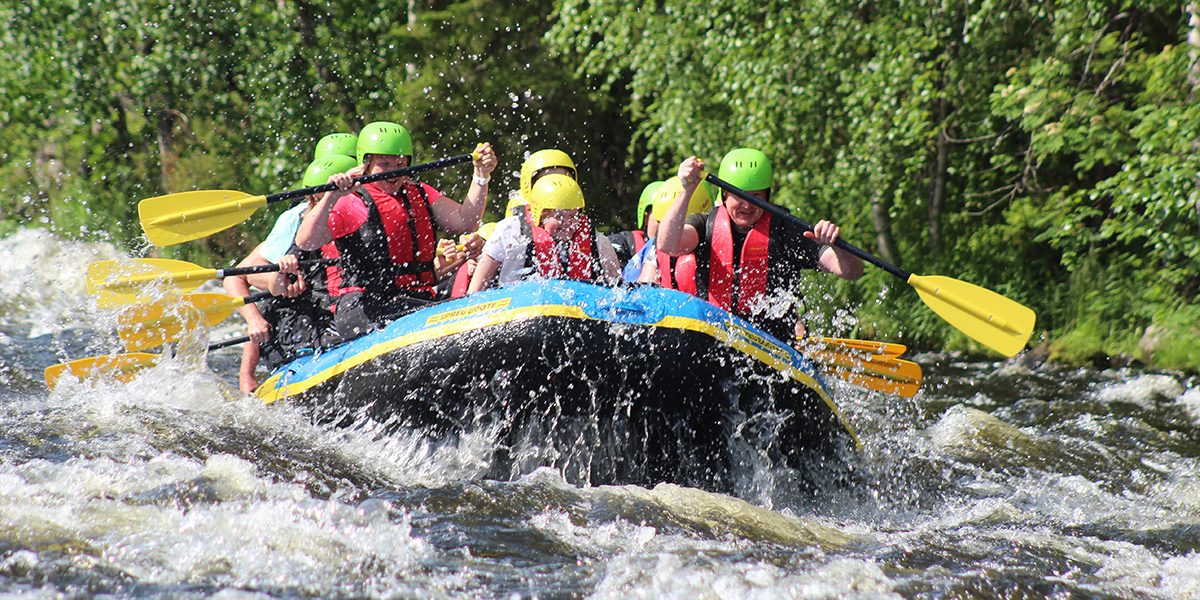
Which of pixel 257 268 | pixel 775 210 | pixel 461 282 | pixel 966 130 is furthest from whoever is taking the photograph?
pixel 966 130

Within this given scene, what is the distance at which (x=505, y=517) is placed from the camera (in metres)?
5.18

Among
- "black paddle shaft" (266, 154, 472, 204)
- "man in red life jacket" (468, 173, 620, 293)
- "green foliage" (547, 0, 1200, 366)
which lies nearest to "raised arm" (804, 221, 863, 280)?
"man in red life jacket" (468, 173, 620, 293)

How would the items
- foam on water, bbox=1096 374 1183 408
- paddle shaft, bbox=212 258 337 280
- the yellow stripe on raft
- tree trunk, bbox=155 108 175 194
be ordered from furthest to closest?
tree trunk, bbox=155 108 175 194
foam on water, bbox=1096 374 1183 408
paddle shaft, bbox=212 258 337 280
the yellow stripe on raft

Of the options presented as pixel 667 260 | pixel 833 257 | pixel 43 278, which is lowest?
pixel 667 260

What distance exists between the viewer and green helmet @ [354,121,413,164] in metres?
6.87

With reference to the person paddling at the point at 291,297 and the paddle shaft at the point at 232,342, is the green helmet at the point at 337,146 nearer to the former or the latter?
the person paddling at the point at 291,297

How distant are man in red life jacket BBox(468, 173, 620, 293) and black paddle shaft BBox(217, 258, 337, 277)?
121 cm

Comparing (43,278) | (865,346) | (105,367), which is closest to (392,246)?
(105,367)

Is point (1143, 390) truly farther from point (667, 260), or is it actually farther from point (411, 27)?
point (411, 27)

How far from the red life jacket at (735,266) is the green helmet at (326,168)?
7.78ft

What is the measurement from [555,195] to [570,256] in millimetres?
318

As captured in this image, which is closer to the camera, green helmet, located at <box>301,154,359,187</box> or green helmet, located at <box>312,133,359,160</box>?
green helmet, located at <box>301,154,359,187</box>

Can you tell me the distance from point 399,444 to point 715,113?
8143 mm

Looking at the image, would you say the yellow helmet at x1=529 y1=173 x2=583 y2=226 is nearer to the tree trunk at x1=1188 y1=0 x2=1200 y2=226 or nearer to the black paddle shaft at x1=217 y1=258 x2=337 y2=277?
the black paddle shaft at x1=217 y1=258 x2=337 y2=277
